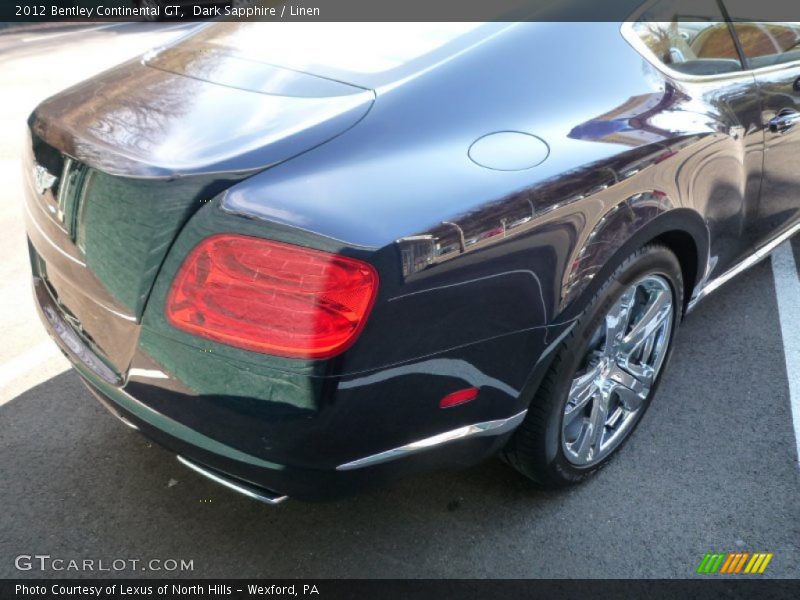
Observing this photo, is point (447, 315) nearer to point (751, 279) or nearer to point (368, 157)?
point (368, 157)

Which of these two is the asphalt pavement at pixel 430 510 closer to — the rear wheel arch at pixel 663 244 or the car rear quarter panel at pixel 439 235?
Result: the car rear quarter panel at pixel 439 235

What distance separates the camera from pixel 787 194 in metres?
3.22

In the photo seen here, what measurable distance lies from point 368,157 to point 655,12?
1.26m

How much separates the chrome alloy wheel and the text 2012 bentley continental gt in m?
0.01

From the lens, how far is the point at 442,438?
2053mm

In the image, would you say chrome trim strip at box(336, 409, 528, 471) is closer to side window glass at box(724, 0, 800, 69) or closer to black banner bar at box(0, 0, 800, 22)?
black banner bar at box(0, 0, 800, 22)

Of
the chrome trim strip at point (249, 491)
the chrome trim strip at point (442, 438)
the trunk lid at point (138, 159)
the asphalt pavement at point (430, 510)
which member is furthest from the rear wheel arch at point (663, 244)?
the chrome trim strip at point (249, 491)

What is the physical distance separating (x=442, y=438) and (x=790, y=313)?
232 centimetres

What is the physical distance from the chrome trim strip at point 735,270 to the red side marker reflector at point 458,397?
4.15 feet

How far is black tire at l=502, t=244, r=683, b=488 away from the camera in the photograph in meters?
2.25

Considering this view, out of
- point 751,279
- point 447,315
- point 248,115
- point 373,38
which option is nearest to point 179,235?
point 248,115

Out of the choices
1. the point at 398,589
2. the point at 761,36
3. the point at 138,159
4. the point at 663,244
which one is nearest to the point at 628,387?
the point at 663,244

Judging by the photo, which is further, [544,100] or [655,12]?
[655,12]

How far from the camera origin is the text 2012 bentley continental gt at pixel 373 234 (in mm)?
1806
